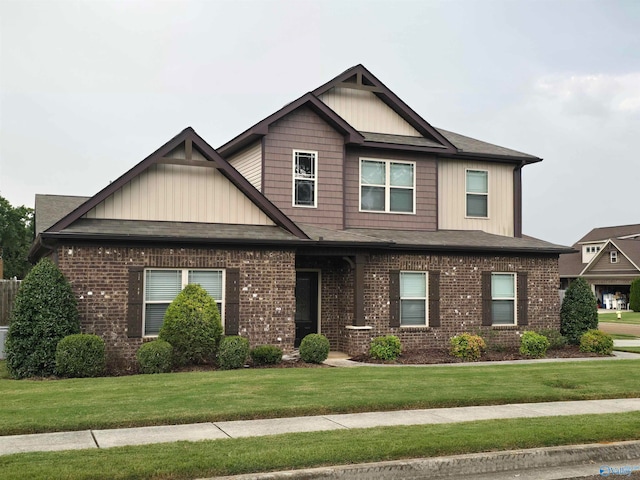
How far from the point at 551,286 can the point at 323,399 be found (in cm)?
1223

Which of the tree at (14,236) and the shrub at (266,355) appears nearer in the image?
the shrub at (266,355)

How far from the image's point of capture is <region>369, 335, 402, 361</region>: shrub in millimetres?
18219

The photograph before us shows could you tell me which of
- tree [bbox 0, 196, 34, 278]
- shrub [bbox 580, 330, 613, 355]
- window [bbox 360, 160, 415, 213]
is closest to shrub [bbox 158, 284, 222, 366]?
window [bbox 360, 160, 415, 213]

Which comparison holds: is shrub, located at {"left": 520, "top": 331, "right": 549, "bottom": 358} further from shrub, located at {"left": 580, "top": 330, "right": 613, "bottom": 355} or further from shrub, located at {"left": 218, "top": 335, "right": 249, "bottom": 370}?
shrub, located at {"left": 218, "top": 335, "right": 249, "bottom": 370}

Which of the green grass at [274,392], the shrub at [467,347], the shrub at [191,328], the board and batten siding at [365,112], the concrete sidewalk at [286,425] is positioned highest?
the board and batten siding at [365,112]

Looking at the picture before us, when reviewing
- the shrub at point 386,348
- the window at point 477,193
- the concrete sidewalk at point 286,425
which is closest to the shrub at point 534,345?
the shrub at point 386,348

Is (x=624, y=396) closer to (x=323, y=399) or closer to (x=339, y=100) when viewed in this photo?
(x=323, y=399)

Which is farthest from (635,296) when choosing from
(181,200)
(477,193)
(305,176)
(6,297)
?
(6,297)

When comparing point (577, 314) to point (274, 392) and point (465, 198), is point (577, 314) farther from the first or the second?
point (274, 392)

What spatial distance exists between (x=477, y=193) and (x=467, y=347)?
5.92 metres

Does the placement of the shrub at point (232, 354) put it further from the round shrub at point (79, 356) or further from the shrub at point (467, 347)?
the shrub at point (467, 347)

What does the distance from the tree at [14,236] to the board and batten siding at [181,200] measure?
55.1m

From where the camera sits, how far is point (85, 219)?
16344 mm

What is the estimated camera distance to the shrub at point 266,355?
53.8ft
